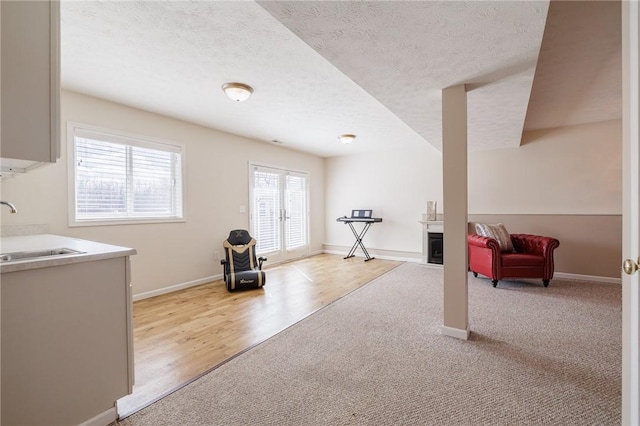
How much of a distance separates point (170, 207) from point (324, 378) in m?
3.28

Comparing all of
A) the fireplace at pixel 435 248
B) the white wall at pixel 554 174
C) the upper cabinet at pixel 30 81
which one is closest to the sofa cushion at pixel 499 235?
the white wall at pixel 554 174

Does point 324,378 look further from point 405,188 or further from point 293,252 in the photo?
point 405,188

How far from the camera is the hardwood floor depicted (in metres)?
1.95

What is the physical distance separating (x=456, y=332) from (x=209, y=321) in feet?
7.83

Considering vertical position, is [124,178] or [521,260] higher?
[124,178]

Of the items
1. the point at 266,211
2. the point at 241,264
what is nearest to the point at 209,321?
the point at 241,264

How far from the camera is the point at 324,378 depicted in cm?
186

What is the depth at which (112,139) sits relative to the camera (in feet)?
11.0

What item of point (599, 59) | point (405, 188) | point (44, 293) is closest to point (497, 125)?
point (599, 59)

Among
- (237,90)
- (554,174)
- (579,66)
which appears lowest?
(554,174)

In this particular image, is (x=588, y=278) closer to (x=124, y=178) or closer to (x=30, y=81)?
(x=30, y=81)

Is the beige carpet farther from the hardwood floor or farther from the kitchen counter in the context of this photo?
the kitchen counter

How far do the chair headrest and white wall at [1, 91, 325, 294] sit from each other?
1.04 ft

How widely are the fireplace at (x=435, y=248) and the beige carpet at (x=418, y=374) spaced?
2289 mm
